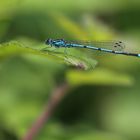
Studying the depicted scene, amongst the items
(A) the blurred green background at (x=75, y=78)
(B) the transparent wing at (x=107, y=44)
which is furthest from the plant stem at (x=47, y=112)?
(B) the transparent wing at (x=107, y=44)

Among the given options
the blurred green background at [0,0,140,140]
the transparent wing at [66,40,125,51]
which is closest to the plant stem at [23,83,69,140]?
the blurred green background at [0,0,140,140]

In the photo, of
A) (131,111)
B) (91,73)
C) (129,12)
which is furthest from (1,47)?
(129,12)

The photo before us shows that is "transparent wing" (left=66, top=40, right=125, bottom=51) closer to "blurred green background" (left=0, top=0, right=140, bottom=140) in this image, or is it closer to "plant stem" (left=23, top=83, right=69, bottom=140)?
"blurred green background" (left=0, top=0, right=140, bottom=140)

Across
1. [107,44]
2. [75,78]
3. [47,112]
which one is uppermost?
[107,44]

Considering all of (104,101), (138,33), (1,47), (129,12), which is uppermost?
(129,12)

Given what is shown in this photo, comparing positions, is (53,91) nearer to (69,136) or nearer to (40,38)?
(69,136)

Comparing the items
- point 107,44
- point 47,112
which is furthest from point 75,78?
point 107,44

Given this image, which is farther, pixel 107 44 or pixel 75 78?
pixel 107 44

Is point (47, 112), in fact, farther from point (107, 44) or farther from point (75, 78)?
point (107, 44)
